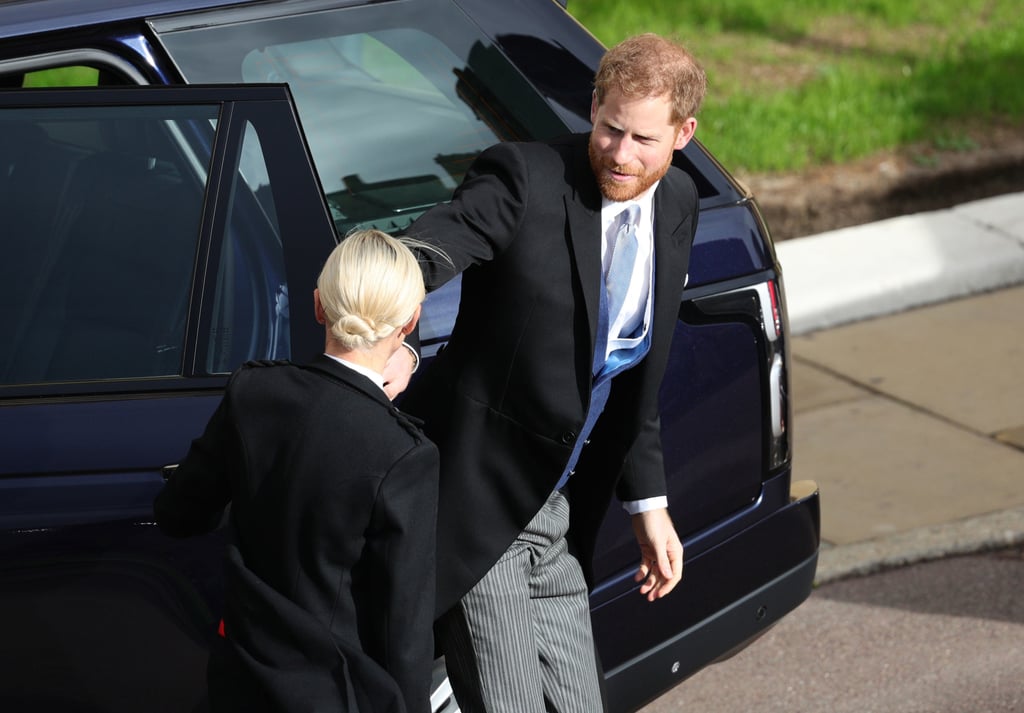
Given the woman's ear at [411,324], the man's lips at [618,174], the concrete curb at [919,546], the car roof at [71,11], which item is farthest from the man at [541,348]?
the concrete curb at [919,546]

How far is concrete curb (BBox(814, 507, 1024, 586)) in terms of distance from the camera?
438 centimetres

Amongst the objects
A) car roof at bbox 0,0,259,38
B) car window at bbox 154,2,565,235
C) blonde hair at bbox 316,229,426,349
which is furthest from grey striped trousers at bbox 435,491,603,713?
car roof at bbox 0,0,259,38

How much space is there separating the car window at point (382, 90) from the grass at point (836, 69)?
412cm

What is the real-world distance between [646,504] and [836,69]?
631 cm

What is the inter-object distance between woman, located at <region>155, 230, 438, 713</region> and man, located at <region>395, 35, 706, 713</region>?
352mm

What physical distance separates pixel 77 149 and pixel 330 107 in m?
0.82

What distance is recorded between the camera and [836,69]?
8.45 metres

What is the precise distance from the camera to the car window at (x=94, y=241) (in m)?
2.54

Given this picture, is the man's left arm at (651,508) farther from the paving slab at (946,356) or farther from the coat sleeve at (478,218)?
the paving slab at (946,356)

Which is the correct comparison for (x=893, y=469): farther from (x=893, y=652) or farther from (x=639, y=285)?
(x=639, y=285)

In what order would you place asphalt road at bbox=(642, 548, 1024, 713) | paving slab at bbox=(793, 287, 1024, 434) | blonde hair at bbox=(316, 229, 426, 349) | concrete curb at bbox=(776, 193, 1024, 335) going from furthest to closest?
concrete curb at bbox=(776, 193, 1024, 335)
paving slab at bbox=(793, 287, 1024, 434)
asphalt road at bbox=(642, 548, 1024, 713)
blonde hair at bbox=(316, 229, 426, 349)

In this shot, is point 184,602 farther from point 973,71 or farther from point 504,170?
point 973,71

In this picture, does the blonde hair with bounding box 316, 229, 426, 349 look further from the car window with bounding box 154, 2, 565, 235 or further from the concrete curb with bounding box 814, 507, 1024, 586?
the concrete curb with bounding box 814, 507, 1024, 586

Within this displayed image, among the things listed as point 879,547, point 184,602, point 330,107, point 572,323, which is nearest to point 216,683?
point 184,602
